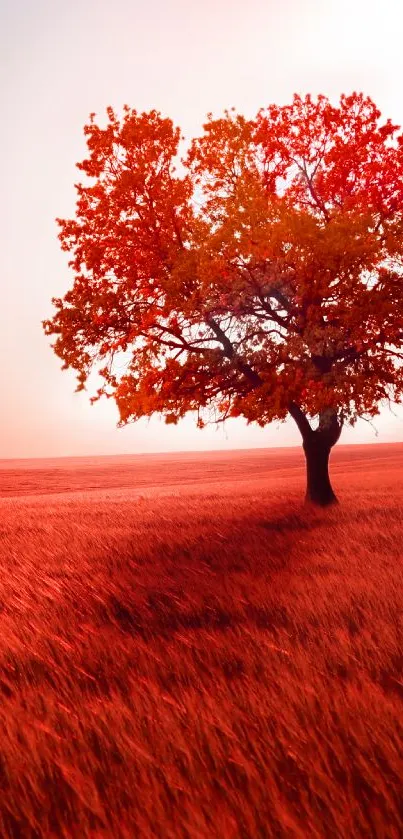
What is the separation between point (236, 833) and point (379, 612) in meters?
4.44

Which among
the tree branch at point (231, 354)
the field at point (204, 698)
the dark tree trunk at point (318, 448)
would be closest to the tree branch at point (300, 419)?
the dark tree trunk at point (318, 448)

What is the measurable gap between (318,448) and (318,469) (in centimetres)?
75

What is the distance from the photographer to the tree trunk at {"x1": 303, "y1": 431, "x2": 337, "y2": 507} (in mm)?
21141

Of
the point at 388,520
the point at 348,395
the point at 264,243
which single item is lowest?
the point at 388,520

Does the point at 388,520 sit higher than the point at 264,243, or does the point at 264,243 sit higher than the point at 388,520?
the point at 264,243

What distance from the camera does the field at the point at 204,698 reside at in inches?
108

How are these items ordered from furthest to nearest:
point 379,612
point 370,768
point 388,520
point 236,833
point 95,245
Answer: point 95,245
point 388,520
point 379,612
point 370,768
point 236,833

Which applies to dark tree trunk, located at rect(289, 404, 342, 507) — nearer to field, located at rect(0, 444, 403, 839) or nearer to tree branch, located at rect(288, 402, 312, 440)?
tree branch, located at rect(288, 402, 312, 440)

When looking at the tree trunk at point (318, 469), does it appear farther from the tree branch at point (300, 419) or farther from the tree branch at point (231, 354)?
the tree branch at point (231, 354)

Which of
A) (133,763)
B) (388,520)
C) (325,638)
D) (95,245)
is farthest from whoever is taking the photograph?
(95,245)

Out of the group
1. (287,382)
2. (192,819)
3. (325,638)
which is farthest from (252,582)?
(287,382)

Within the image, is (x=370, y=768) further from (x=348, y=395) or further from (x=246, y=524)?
(x=348, y=395)

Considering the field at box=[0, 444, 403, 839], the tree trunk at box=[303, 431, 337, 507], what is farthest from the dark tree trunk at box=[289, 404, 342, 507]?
the field at box=[0, 444, 403, 839]

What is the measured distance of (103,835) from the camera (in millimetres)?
2590
